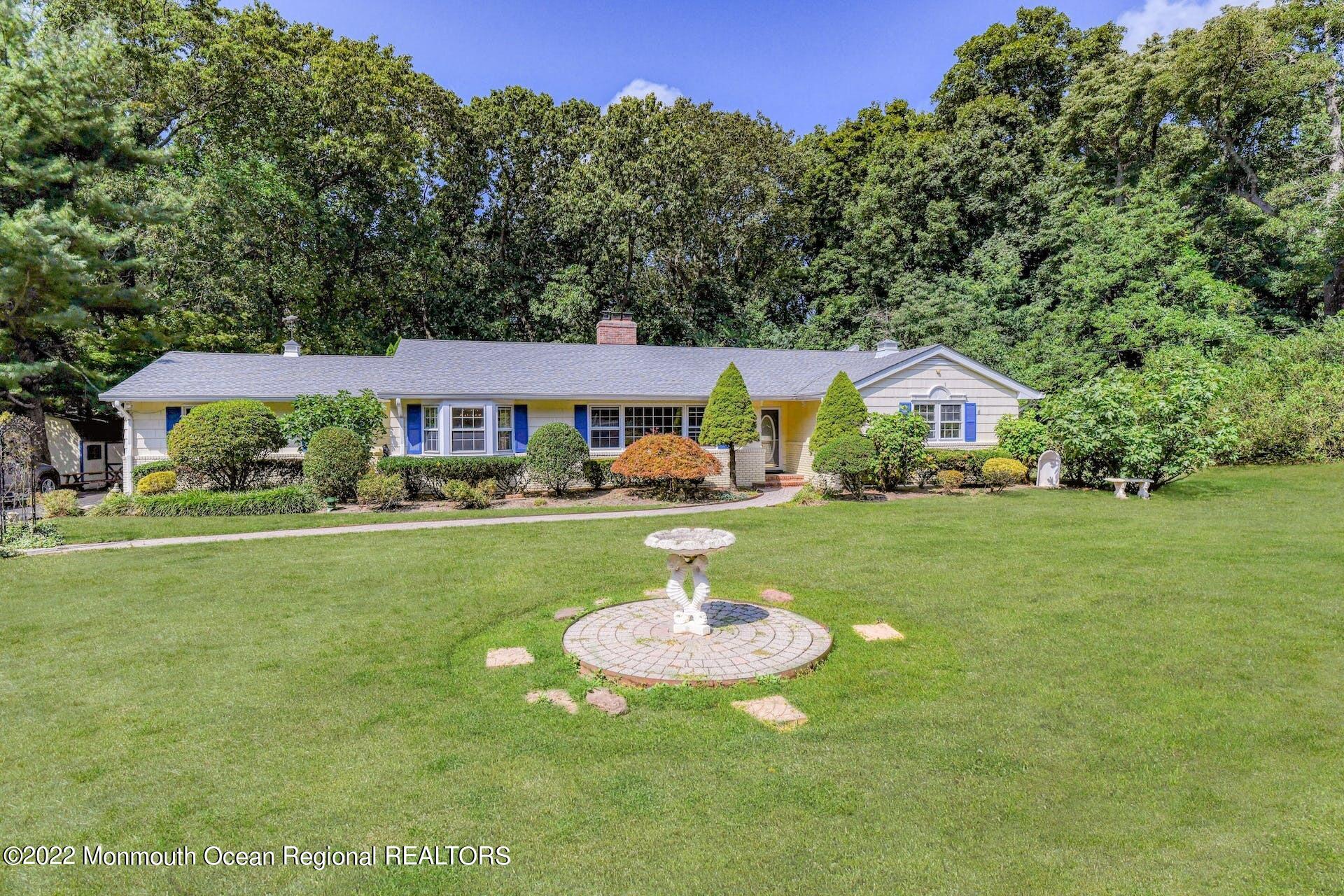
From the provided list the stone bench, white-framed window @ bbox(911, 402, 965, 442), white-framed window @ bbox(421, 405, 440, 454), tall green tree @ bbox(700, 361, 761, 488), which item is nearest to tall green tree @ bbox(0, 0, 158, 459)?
white-framed window @ bbox(421, 405, 440, 454)

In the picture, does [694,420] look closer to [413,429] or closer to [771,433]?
[771,433]

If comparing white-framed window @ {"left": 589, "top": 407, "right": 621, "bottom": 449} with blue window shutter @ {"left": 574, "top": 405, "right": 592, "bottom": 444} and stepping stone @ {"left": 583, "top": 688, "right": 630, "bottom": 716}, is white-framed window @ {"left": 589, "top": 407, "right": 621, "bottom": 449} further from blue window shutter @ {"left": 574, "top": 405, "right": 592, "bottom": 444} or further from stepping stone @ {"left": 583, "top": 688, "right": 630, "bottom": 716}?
stepping stone @ {"left": 583, "top": 688, "right": 630, "bottom": 716}

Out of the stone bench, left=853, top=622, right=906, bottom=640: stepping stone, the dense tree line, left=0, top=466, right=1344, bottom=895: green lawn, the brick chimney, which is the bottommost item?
left=0, top=466, right=1344, bottom=895: green lawn

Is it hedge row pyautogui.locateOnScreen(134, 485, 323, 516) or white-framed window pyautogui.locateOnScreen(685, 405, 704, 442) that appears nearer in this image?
hedge row pyautogui.locateOnScreen(134, 485, 323, 516)

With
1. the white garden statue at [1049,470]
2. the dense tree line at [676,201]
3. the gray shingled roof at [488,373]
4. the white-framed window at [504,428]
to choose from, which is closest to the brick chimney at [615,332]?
the gray shingled roof at [488,373]

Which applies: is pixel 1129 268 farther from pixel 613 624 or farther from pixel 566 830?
pixel 566 830

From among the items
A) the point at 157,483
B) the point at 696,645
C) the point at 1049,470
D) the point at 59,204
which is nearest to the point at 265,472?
the point at 157,483

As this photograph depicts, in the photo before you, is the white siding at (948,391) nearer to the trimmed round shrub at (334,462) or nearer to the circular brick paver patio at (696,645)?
the circular brick paver patio at (696,645)

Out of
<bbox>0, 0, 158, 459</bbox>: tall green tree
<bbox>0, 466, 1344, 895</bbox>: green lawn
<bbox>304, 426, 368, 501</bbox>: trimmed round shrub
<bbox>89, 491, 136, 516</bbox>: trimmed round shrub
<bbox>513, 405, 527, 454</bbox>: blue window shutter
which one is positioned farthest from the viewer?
<bbox>513, 405, 527, 454</bbox>: blue window shutter

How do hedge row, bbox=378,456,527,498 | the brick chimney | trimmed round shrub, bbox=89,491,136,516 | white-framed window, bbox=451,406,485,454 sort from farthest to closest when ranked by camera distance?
1. the brick chimney
2. white-framed window, bbox=451,406,485,454
3. hedge row, bbox=378,456,527,498
4. trimmed round shrub, bbox=89,491,136,516
